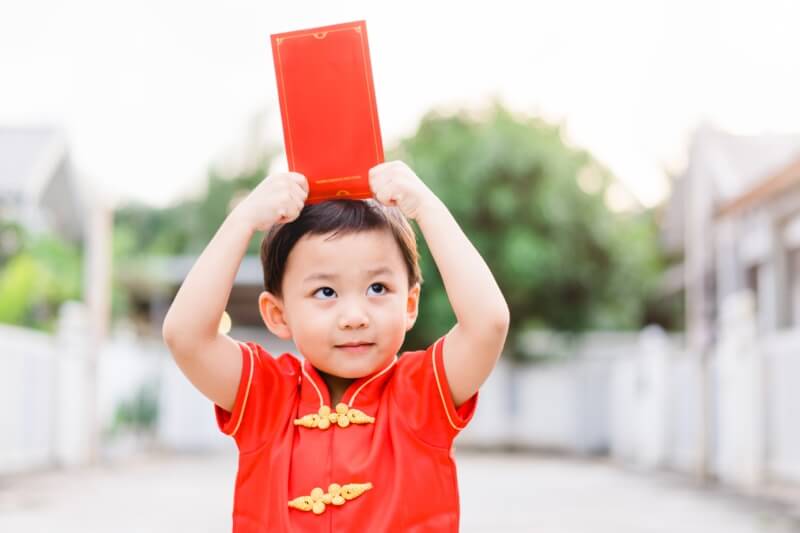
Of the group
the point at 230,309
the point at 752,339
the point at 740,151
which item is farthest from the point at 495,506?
the point at 230,309

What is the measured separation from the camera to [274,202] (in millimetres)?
2174

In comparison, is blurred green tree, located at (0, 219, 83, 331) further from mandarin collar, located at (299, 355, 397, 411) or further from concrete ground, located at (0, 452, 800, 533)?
mandarin collar, located at (299, 355, 397, 411)

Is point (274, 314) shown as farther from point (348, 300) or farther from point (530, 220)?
point (530, 220)

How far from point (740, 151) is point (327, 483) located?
635 inches

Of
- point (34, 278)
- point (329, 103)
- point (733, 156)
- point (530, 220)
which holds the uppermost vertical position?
point (329, 103)

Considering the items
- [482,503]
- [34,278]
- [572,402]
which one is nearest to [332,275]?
[482,503]

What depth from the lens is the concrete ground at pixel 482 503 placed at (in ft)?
22.8

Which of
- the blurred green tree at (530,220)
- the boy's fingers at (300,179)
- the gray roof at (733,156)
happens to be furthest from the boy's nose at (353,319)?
the blurred green tree at (530,220)

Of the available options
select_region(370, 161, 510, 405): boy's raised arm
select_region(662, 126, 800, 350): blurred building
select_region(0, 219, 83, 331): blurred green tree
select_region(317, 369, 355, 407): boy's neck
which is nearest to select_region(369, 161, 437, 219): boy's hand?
select_region(370, 161, 510, 405): boy's raised arm

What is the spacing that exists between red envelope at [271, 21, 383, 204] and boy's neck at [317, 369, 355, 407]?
0.40 metres

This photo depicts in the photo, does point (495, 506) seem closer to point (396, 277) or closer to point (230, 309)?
point (396, 277)

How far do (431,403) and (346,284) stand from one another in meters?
0.28

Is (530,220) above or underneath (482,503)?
above

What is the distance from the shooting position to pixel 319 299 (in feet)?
7.36
